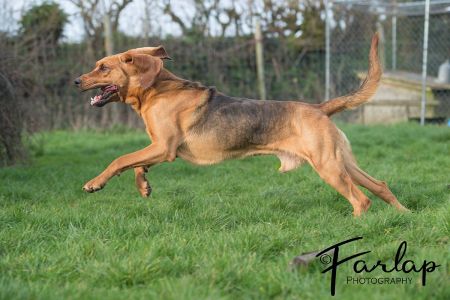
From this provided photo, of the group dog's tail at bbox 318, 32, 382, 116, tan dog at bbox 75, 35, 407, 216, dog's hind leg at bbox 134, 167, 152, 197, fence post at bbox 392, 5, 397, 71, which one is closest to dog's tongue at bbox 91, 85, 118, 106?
tan dog at bbox 75, 35, 407, 216

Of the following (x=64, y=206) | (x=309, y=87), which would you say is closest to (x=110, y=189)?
(x=64, y=206)

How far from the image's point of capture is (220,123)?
5949 mm

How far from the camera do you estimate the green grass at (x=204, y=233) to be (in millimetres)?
Result: 3184

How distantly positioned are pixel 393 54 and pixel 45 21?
9858 millimetres

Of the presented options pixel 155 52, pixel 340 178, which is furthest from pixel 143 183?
pixel 340 178

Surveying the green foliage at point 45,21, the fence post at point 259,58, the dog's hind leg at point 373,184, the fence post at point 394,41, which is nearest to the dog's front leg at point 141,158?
the dog's hind leg at point 373,184

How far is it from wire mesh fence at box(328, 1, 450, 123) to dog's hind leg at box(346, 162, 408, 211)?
396 inches

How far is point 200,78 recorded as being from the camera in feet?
51.8

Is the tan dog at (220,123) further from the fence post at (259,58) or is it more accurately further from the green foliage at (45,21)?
the fence post at (259,58)

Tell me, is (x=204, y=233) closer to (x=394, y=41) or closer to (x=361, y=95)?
(x=361, y=95)

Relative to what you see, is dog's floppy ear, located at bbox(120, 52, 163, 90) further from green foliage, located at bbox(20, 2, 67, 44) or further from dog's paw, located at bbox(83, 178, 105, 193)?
green foliage, located at bbox(20, 2, 67, 44)

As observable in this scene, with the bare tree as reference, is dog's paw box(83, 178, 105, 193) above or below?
below

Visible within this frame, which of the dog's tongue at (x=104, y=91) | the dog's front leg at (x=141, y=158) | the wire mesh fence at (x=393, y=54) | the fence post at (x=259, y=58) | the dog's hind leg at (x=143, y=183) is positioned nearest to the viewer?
the dog's front leg at (x=141, y=158)

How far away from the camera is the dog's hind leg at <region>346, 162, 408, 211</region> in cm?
577
